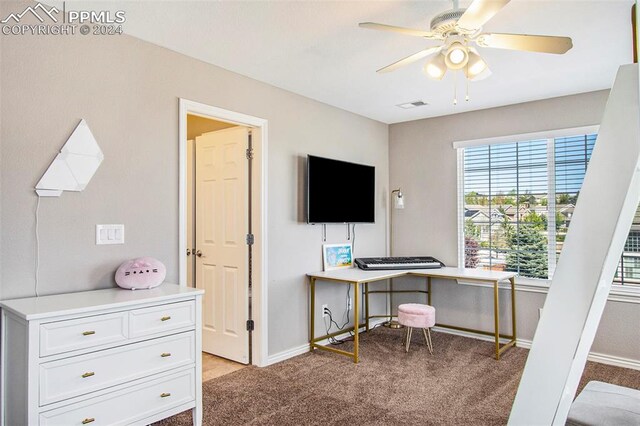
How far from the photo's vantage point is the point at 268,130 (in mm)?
3732

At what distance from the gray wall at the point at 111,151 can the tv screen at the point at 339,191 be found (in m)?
0.23

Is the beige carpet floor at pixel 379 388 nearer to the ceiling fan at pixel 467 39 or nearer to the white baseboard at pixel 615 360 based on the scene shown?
the white baseboard at pixel 615 360

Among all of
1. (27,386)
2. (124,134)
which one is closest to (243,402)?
(27,386)

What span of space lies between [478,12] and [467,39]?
0.40 m

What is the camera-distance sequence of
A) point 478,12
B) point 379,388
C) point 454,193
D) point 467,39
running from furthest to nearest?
point 454,193, point 379,388, point 467,39, point 478,12

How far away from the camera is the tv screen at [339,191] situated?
3.99 metres

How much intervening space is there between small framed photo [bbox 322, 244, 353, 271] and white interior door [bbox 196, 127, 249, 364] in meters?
0.90

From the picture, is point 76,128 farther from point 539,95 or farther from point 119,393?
point 539,95

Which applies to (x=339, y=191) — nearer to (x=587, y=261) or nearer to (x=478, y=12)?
(x=478, y=12)

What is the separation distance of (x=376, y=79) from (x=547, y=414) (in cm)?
319

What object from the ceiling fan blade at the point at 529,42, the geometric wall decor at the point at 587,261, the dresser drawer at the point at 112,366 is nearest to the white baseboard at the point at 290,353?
the dresser drawer at the point at 112,366

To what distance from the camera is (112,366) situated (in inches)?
84.7

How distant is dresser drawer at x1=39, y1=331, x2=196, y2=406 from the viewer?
1950mm

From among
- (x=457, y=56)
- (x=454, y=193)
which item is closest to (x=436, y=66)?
(x=457, y=56)
